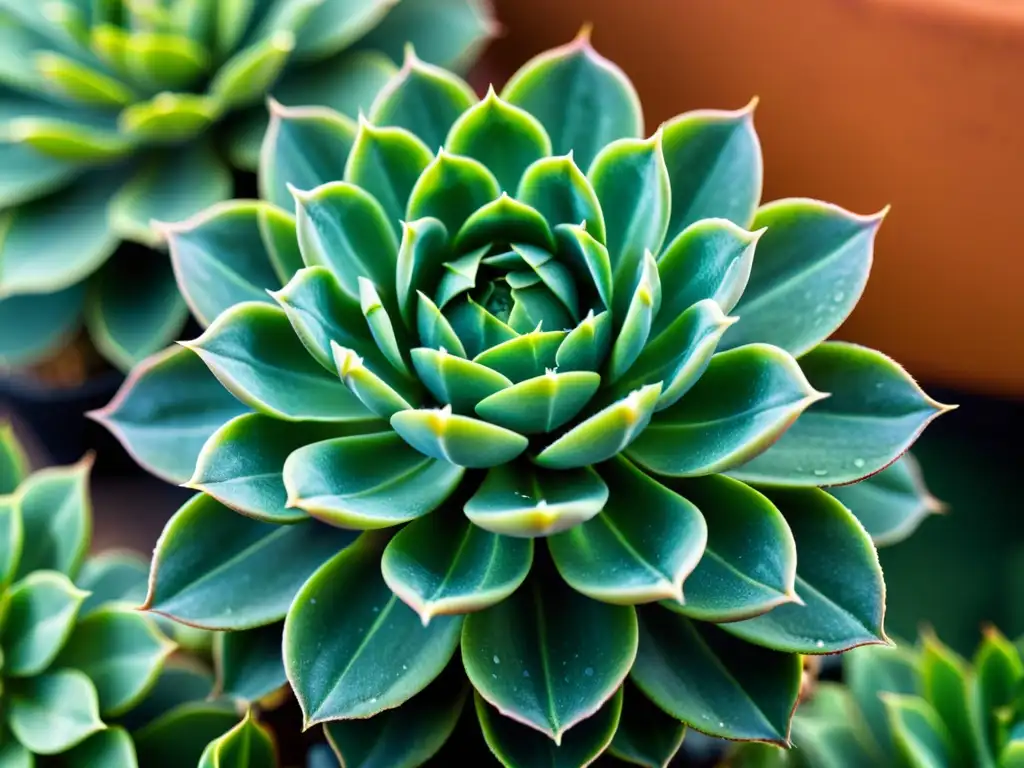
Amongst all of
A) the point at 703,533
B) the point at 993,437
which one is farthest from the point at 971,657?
the point at 703,533

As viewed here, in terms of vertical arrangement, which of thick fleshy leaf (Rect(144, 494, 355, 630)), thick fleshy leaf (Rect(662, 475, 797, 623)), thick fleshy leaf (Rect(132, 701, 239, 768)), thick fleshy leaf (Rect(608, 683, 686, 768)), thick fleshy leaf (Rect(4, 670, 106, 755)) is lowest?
thick fleshy leaf (Rect(132, 701, 239, 768))

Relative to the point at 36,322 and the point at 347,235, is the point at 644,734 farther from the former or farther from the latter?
the point at 36,322

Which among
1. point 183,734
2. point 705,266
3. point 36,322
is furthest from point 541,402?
point 36,322

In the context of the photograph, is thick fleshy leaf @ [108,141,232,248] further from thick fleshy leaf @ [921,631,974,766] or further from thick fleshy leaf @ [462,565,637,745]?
thick fleshy leaf @ [921,631,974,766]

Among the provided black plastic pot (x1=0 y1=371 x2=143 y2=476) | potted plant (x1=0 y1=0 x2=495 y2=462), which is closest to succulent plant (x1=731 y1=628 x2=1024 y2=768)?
potted plant (x1=0 y1=0 x2=495 y2=462)

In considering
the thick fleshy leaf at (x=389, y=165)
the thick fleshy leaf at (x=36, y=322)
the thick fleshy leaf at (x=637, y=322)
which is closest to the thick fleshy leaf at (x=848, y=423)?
the thick fleshy leaf at (x=637, y=322)

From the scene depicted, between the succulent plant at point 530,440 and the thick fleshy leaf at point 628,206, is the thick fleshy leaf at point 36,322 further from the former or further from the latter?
the thick fleshy leaf at point 628,206
